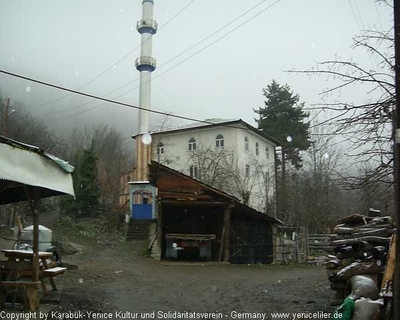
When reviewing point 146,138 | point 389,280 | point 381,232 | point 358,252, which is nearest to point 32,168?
point 389,280

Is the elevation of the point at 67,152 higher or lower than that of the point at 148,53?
lower

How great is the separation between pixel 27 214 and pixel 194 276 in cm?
1944

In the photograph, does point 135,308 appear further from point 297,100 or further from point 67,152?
point 67,152

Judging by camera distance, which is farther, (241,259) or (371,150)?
(241,259)

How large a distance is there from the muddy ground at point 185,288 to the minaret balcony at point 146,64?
29.8 metres

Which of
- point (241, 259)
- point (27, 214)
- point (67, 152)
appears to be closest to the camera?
point (241, 259)

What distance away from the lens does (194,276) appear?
47.4ft

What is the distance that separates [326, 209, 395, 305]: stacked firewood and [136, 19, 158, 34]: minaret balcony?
39.6m

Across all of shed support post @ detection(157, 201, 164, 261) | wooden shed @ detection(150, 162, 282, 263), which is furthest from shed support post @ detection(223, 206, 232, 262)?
shed support post @ detection(157, 201, 164, 261)

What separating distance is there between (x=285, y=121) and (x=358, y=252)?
3632cm

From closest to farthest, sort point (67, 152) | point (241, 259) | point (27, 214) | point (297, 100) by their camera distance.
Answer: point (241, 259), point (27, 214), point (297, 100), point (67, 152)

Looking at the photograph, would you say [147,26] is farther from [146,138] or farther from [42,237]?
[42,237]

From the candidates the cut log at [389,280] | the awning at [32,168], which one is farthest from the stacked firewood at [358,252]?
the awning at [32,168]

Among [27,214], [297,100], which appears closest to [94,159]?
[27,214]
